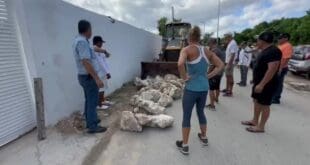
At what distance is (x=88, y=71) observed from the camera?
11.5 ft

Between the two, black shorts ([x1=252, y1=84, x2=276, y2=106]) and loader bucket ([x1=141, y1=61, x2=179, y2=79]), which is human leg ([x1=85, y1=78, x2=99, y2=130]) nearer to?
black shorts ([x1=252, y1=84, x2=276, y2=106])

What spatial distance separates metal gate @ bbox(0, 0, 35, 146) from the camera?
327 cm

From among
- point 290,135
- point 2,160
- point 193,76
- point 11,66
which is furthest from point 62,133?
point 290,135

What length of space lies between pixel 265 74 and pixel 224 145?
4.39ft

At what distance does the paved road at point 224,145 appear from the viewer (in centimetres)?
322

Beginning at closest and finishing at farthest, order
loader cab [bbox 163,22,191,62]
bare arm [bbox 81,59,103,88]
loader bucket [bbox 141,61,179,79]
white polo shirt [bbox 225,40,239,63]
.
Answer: bare arm [bbox 81,59,103,88]
white polo shirt [bbox 225,40,239,63]
loader bucket [bbox 141,61,179,79]
loader cab [bbox 163,22,191,62]

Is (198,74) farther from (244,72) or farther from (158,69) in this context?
(158,69)

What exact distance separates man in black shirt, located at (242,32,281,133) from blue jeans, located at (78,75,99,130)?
2682mm

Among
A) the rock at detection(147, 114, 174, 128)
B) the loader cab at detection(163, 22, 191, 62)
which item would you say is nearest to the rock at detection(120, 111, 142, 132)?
the rock at detection(147, 114, 174, 128)

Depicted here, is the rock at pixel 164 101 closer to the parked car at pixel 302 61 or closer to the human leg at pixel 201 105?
the human leg at pixel 201 105

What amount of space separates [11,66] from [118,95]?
3653 mm

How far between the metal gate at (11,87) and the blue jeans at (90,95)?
0.87 metres

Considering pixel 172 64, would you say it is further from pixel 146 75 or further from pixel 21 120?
pixel 21 120

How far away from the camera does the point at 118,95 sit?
22.6 feet
